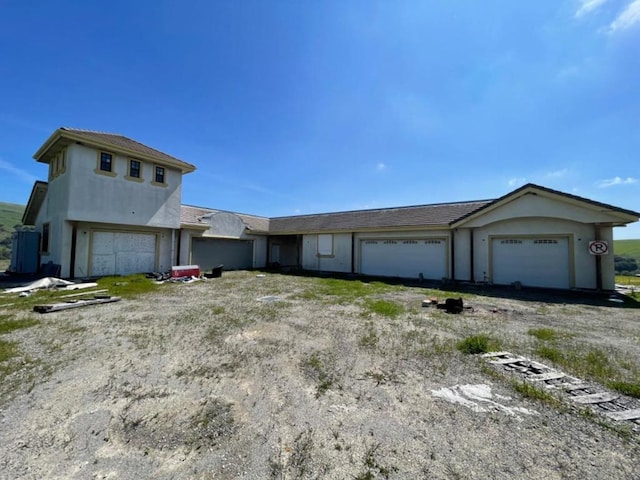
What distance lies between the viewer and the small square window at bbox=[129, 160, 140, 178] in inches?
546

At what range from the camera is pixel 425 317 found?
709 centimetres

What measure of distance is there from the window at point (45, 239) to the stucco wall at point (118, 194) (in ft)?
7.12

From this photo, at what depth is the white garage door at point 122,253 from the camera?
13258mm

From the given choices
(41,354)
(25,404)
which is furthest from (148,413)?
(41,354)

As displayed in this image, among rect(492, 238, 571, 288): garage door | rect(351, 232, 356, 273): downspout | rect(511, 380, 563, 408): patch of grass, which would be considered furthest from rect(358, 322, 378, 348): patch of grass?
rect(351, 232, 356, 273): downspout

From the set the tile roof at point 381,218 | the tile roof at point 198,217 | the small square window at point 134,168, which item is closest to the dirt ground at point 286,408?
the tile roof at point 381,218

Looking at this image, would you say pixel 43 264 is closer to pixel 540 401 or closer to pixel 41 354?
pixel 41 354

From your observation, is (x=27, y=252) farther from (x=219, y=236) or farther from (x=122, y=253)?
(x=219, y=236)

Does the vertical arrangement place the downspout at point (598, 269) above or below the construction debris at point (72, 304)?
above

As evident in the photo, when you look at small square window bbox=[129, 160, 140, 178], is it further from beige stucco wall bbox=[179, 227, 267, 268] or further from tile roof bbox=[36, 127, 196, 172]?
beige stucco wall bbox=[179, 227, 267, 268]

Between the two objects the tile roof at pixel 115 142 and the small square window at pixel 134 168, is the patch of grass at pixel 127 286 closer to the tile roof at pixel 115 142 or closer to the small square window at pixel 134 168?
the small square window at pixel 134 168

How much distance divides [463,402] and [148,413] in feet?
11.5

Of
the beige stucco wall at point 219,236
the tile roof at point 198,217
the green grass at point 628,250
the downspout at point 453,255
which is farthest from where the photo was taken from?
the green grass at point 628,250

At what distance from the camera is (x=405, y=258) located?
15883 millimetres
